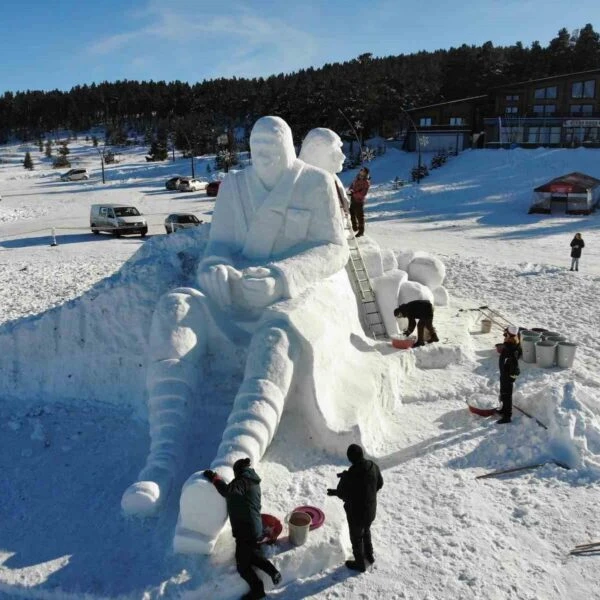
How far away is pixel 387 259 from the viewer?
9.37 m

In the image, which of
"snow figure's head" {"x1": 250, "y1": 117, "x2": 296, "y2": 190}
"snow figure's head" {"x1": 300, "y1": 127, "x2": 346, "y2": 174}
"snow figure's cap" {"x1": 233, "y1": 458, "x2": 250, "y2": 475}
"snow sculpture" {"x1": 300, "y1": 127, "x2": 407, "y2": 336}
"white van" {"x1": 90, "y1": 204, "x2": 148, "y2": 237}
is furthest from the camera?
"white van" {"x1": 90, "y1": 204, "x2": 148, "y2": 237}

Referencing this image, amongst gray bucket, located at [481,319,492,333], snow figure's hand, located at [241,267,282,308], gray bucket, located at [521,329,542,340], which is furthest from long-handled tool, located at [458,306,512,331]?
snow figure's hand, located at [241,267,282,308]

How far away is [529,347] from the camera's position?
322 inches

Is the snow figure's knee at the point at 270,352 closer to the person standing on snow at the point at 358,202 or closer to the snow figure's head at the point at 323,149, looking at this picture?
the snow figure's head at the point at 323,149

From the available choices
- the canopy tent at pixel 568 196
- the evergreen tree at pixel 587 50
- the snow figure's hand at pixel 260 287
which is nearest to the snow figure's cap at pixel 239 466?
the snow figure's hand at pixel 260 287

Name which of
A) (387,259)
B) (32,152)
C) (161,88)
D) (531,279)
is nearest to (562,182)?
(531,279)

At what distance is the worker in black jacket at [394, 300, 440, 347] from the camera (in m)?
7.91

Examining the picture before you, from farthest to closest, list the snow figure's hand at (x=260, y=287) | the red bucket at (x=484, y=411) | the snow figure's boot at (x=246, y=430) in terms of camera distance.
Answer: the red bucket at (x=484, y=411) → the snow figure's hand at (x=260, y=287) → the snow figure's boot at (x=246, y=430)

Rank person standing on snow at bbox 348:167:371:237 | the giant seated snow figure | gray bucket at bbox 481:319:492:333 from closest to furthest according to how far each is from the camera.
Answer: the giant seated snow figure → gray bucket at bbox 481:319:492:333 → person standing on snow at bbox 348:167:371:237

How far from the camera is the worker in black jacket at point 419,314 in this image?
791 cm

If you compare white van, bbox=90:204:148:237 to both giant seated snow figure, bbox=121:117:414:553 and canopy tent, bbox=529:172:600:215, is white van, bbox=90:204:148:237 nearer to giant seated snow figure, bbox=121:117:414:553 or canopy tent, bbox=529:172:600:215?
giant seated snow figure, bbox=121:117:414:553

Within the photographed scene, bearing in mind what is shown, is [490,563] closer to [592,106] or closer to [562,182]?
[562,182]

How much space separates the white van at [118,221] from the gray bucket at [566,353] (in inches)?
647

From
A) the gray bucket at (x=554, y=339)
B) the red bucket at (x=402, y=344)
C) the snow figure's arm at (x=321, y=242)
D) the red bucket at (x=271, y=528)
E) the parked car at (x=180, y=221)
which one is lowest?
the red bucket at (x=271, y=528)
